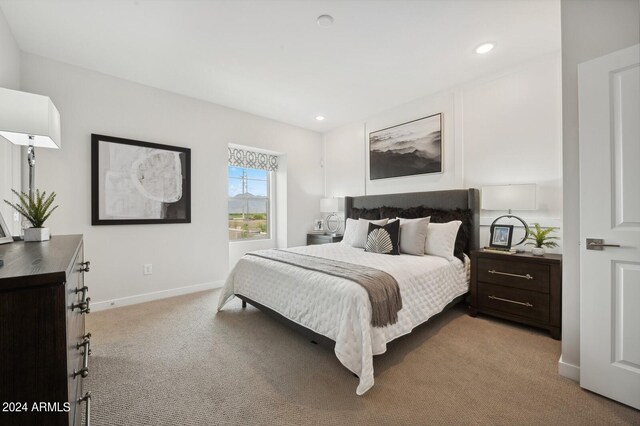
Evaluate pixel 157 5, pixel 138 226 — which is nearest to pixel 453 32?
pixel 157 5

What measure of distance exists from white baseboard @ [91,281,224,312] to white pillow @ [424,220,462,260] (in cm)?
295

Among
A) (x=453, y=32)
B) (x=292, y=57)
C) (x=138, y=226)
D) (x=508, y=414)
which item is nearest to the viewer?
(x=508, y=414)

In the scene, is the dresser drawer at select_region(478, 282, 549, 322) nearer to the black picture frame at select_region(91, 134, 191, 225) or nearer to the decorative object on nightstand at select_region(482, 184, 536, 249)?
the decorative object on nightstand at select_region(482, 184, 536, 249)

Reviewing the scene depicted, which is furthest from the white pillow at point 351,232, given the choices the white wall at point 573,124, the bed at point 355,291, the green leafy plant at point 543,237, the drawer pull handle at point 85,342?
the drawer pull handle at point 85,342

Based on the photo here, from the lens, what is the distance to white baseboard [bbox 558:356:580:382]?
1790 millimetres

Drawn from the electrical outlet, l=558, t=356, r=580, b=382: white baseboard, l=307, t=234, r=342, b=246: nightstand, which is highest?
l=307, t=234, r=342, b=246: nightstand

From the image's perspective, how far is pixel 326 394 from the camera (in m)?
1.68

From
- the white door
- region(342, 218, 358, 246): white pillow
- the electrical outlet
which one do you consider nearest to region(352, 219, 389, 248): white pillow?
region(342, 218, 358, 246): white pillow

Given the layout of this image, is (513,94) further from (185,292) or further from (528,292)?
(185,292)

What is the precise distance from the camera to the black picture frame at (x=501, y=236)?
2859mm

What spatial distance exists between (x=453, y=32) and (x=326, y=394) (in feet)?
9.88

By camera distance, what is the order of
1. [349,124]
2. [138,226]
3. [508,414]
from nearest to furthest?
[508,414]
[138,226]
[349,124]

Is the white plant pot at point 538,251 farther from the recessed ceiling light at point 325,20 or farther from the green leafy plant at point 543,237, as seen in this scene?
the recessed ceiling light at point 325,20

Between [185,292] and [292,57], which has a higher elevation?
[292,57]
